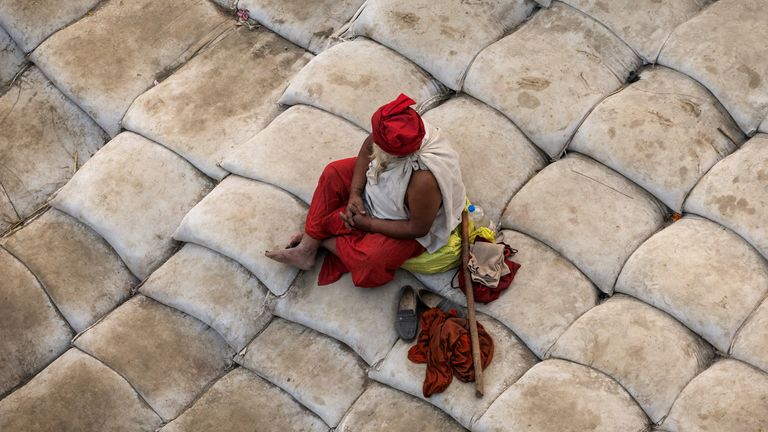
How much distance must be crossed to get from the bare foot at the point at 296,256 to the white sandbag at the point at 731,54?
1907mm

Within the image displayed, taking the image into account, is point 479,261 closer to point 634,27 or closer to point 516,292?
point 516,292

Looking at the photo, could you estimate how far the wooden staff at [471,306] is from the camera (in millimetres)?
3566

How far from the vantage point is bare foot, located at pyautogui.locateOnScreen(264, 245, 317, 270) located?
391cm

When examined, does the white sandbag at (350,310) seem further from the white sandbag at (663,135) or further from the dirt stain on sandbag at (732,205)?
the dirt stain on sandbag at (732,205)

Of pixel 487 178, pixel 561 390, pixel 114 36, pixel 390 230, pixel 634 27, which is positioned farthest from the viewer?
pixel 114 36

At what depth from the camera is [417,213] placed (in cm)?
360

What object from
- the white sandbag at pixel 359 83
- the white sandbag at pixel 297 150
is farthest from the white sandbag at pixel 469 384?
the white sandbag at pixel 359 83

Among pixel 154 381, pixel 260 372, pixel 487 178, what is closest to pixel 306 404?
pixel 260 372

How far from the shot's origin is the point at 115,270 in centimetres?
430

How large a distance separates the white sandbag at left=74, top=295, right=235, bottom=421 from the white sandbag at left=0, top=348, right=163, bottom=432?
0.05m

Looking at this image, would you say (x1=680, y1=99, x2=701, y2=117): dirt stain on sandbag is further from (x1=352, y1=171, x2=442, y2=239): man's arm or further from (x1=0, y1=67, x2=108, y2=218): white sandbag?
(x1=0, y1=67, x2=108, y2=218): white sandbag

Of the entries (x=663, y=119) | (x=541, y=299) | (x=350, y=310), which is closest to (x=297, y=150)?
(x=350, y=310)

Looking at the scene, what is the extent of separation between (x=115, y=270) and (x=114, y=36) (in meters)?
1.41

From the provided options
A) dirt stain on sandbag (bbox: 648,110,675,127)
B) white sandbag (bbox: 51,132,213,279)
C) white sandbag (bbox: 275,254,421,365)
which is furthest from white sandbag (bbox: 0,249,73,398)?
dirt stain on sandbag (bbox: 648,110,675,127)
